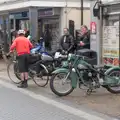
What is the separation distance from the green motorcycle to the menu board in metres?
3.25

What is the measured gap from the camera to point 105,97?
420 inches

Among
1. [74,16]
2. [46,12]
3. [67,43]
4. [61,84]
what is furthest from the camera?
[46,12]

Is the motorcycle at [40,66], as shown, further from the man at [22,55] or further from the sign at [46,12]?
the sign at [46,12]

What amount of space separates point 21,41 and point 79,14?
26.1 feet

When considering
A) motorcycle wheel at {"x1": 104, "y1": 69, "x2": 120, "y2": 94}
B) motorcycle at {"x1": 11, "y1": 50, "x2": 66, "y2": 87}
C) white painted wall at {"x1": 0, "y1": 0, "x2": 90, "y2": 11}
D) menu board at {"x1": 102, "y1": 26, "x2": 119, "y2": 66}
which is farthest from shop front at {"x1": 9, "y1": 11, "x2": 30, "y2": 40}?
motorcycle wheel at {"x1": 104, "y1": 69, "x2": 120, "y2": 94}

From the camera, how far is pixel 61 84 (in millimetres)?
10758

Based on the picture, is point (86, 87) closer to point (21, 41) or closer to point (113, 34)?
point (21, 41)

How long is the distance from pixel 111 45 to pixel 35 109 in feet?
20.3

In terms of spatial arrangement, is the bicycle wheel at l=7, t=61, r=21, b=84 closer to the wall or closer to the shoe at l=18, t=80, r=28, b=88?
the shoe at l=18, t=80, r=28, b=88

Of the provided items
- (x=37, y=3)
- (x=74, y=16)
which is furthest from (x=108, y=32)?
(x=74, y=16)

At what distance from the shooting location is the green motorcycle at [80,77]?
10.8 metres

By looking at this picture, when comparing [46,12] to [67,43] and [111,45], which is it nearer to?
[67,43]

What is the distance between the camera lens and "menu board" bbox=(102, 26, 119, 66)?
1432 centimetres

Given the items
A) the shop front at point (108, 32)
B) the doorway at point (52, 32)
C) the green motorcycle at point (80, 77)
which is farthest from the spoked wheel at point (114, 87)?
the doorway at point (52, 32)
